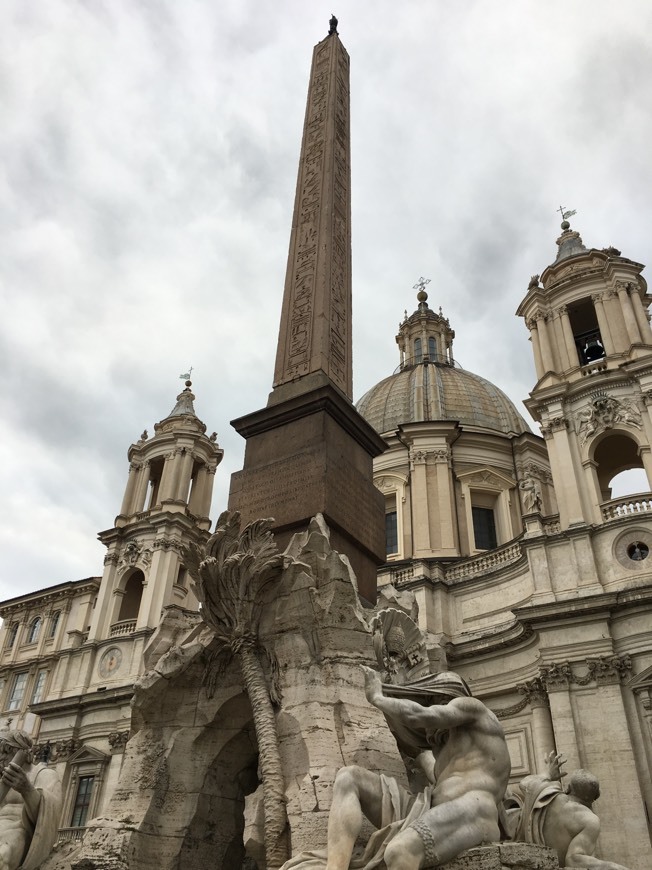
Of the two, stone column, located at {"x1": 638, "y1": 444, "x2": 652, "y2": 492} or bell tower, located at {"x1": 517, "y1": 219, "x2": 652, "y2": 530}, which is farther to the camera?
bell tower, located at {"x1": 517, "y1": 219, "x2": 652, "y2": 530}

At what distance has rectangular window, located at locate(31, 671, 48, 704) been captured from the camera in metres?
33.2

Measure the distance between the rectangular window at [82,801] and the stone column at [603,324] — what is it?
909 inches

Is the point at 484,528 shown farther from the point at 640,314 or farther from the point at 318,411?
the point at 318,411

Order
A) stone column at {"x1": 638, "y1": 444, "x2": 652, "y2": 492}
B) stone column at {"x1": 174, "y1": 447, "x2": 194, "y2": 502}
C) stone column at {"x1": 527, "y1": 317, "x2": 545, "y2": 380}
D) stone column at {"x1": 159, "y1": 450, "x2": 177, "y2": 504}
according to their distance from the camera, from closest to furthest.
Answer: stone column at {"x1": 638, "y1": 444, "x2": 652, "y2": 492} < stone column at {"x1": 527, "y1": 317, "x2": 545, "y2": 380} < stone column at {"x1": 159, "y1": 450, "x2": 177, "y2": 504} < stone column at {"x1": 174, "y1": 447, "x2": 194, "y2": 502}

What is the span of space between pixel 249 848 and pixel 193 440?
1141 inches

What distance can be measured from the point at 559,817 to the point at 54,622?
34421 millimetres

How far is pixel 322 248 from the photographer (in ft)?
34.9

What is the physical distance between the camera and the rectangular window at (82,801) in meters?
25.6

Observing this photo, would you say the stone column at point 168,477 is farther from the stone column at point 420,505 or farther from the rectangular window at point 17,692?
the rectangular window at point 17,692

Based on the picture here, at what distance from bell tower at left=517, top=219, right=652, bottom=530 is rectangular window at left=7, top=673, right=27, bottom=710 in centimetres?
2535

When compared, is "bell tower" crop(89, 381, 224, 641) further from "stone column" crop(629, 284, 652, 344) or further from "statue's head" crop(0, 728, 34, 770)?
"statue's head" crop(0, 728, 34, 770)

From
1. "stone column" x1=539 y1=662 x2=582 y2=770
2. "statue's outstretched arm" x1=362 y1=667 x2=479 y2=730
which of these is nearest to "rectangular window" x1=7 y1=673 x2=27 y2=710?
"stone column" x1=539 y1=662 x2=582 y2=770

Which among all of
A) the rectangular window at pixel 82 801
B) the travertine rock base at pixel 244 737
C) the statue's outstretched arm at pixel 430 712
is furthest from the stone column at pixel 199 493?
the statue's outstretched arm at pixel 430 712

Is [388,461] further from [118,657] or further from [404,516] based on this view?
[118,657]
